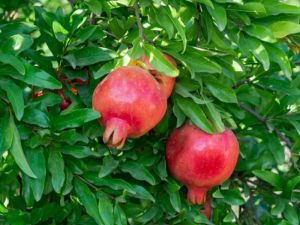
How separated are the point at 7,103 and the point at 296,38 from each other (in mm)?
826

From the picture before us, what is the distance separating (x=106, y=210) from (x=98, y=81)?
0.34 m

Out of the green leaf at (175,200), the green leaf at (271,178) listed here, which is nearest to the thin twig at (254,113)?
the green leaf at (271,178)

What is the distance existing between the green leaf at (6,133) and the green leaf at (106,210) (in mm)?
296

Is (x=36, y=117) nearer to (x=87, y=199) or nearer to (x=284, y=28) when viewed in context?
(x=87, y=199)

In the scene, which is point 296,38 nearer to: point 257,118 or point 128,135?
point 257,118

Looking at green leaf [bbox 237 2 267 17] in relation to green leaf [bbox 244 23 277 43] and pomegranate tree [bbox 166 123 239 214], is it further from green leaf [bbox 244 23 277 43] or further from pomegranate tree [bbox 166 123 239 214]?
pomegranate tree [bbox 166 123 239 214]

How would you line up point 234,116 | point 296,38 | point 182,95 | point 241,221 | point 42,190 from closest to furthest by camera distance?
point 42,190, point 182,95, point 296,38, point 234,116, point 241,221

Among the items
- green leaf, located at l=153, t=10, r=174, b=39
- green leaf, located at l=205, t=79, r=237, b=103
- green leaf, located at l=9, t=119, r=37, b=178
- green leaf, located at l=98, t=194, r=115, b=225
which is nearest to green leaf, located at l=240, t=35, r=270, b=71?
green leaf, located at l=205, t=79, r=237, b=103

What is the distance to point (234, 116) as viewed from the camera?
1.93 meters

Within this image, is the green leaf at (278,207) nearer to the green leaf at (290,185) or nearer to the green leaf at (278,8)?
the green leaf at (290,185)

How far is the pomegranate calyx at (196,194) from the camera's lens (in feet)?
5.55

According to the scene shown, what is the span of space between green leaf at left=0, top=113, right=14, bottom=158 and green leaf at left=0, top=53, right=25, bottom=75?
0.13m

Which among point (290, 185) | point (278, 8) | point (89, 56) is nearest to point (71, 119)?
point (89, 56)

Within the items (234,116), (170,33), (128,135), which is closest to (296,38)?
(234,116)
